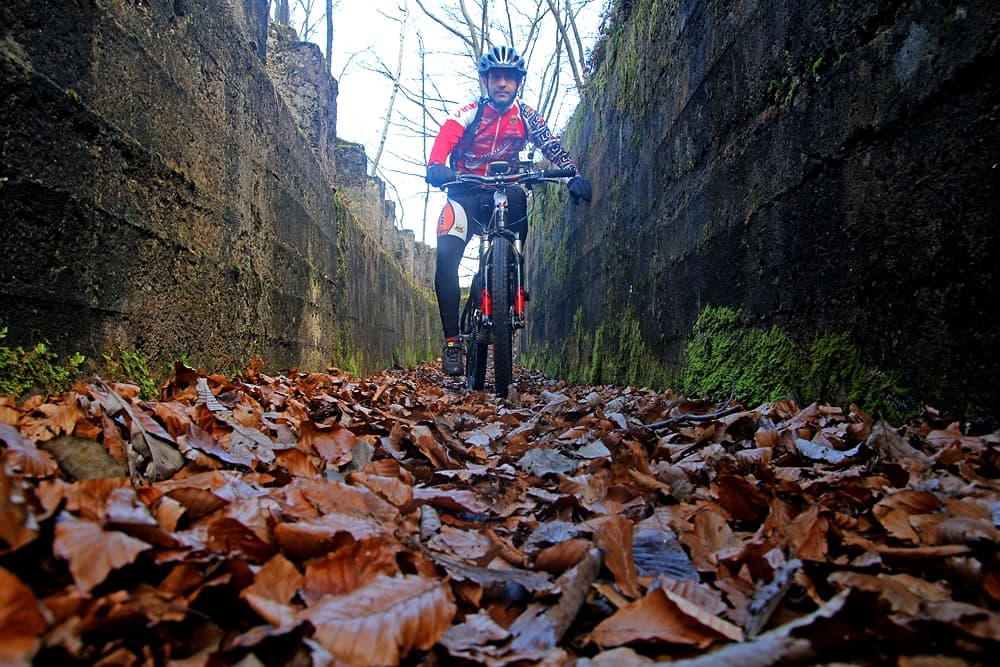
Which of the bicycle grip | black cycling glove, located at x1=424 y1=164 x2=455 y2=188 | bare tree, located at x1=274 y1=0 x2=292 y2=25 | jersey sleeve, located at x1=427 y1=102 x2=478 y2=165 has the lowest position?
black cycling glove, located at x1=424 y1=164 x2=455 y2=188

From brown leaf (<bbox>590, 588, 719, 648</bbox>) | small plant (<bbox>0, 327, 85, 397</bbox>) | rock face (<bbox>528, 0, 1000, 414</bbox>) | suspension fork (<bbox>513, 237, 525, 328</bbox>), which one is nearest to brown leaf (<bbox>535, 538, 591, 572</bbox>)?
brown leaf (<bbox>590, 588, 719, 648</bbox>)

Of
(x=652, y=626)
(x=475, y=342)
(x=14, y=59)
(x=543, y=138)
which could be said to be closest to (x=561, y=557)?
(x=652, y=626)

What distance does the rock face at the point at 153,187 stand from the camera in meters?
1.49

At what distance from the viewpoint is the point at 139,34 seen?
196 centimetres

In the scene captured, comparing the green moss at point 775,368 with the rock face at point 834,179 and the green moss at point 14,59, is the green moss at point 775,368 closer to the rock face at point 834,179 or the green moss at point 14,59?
the rock face at point 834,179

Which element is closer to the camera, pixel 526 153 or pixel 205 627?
pixel 205 627

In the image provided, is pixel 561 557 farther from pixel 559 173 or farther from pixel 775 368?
pixel 559 173

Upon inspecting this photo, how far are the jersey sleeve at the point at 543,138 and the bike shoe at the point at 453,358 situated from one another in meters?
1.64

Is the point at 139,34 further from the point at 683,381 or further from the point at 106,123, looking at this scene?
the point at 683,381

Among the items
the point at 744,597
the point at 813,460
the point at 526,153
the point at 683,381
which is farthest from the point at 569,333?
the point at 744,597

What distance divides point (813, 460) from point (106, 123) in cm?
212

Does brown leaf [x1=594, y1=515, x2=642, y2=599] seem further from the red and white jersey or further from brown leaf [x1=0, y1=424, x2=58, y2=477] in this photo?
the red and white jersey

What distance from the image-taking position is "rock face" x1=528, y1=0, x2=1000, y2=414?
145 cm

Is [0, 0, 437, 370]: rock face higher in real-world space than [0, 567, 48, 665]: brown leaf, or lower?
higher
